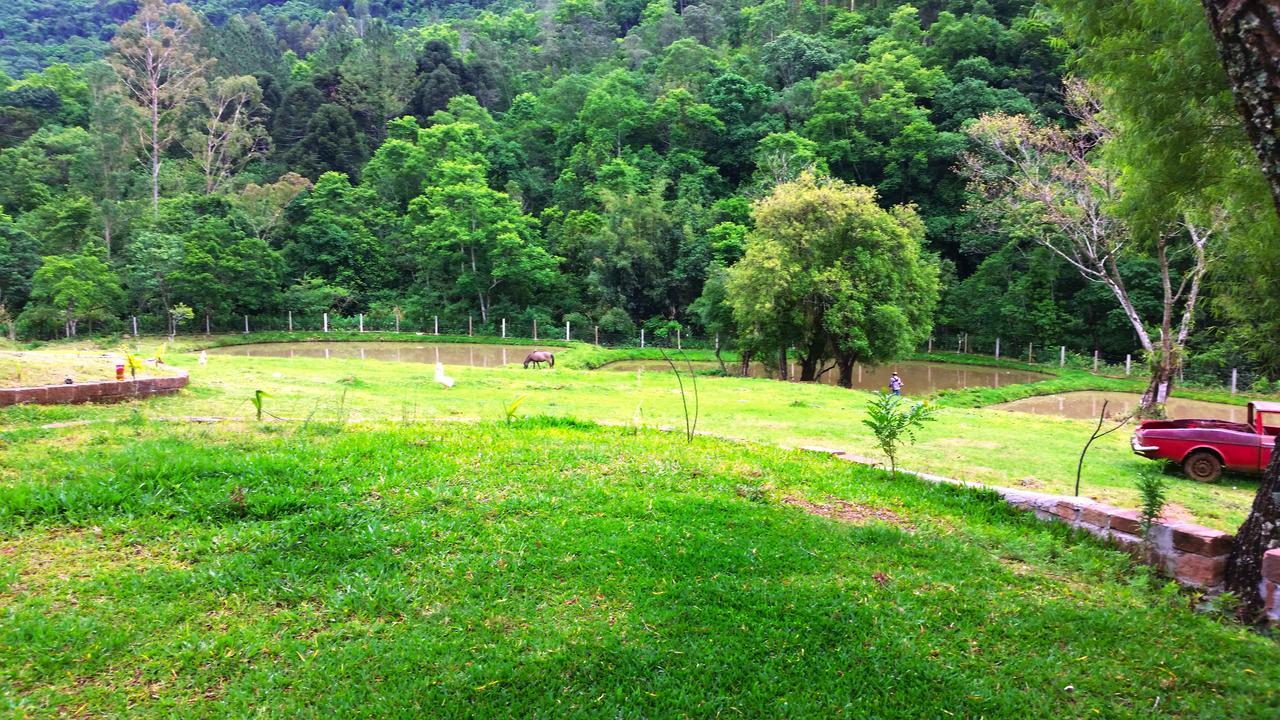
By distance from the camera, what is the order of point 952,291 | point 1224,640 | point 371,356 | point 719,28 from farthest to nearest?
point 719,28, point 952,291, point 371,356, point 1224,640

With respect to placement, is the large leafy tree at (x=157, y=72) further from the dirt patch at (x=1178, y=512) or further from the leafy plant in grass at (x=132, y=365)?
the dirt patch at (x=1178, y=512)

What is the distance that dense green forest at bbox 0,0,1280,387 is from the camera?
25484 mm

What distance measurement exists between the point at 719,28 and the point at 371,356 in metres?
57.8

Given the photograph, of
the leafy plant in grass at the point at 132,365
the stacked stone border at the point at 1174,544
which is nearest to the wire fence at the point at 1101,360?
the stacked stone border at the point at 1174,544

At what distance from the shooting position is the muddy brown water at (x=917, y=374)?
101 ft

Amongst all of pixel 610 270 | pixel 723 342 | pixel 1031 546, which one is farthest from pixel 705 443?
pixel 610 270

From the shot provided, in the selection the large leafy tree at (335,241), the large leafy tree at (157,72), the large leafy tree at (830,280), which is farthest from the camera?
the large leafy tree at (157,72)

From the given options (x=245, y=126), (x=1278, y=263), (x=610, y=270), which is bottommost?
(x=1278, y=263)

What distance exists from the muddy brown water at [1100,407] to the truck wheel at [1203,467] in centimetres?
1200

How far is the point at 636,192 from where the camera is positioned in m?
45.6

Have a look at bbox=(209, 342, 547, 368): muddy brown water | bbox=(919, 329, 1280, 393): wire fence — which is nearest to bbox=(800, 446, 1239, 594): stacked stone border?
bbox=(919, 329, 1280, 393): wire fence

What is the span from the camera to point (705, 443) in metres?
8.36

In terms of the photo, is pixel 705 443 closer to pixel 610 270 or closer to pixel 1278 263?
pixel 1278 263

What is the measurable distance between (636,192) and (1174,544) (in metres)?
43.0
